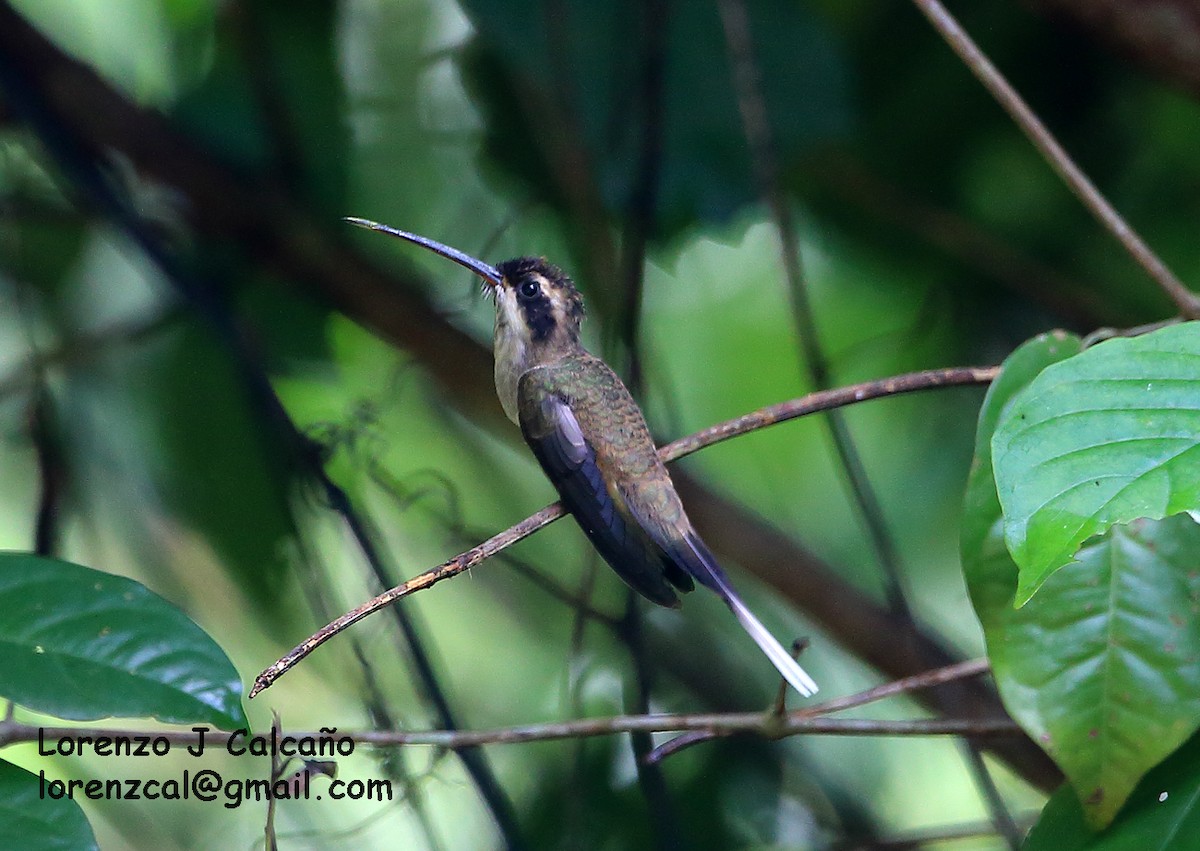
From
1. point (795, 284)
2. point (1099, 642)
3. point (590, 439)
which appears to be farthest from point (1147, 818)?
point (795, 284)

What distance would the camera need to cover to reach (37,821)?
1487mm

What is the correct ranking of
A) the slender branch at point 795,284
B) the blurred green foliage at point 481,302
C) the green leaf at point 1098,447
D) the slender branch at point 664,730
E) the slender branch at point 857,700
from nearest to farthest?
the green leaf at point 1098,447
the slender branch at point 664,730
the slender branch at point 857,700
the slender branch at point 795,284
the blurred green foliage at point 481,302

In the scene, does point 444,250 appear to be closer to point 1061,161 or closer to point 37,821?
point 1061,161

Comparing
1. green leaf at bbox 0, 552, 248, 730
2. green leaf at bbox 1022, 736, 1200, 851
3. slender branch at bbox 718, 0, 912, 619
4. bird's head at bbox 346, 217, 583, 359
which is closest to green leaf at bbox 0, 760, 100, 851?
green leaf at bbox 0, 552, 248, 730

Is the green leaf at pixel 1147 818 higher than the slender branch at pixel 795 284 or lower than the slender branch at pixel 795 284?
lower

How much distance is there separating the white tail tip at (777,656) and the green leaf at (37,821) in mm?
943

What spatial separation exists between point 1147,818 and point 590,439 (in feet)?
4.38

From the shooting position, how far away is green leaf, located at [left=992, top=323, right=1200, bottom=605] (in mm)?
1239

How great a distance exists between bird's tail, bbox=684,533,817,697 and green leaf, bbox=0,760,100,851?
0.95 m

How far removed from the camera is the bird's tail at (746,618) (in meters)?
1.80

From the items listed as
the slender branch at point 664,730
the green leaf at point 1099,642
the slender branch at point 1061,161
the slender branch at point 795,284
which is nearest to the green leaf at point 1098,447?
the green leaf at point 1099,642

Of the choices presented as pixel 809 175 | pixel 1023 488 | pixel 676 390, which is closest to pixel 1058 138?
pixel 809 175

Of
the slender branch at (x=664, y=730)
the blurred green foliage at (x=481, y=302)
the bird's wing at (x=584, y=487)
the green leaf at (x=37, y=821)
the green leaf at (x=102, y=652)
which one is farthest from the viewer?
the blurred green foliage at (x=481, y=302)

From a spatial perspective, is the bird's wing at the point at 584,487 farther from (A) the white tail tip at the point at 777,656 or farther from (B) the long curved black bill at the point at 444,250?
(B) the long curved black bill at the point at 444,250
